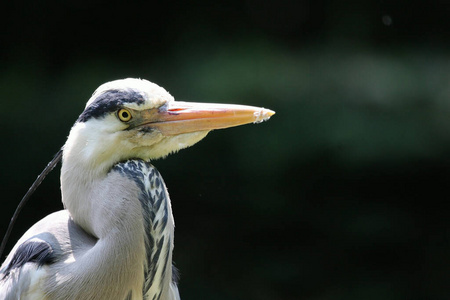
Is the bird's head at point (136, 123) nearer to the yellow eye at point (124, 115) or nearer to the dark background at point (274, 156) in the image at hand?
the yellow eye at point (124, 115)

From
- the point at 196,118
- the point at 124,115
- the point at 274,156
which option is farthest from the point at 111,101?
the point at 274,156

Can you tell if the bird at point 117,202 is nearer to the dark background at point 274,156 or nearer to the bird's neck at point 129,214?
the bird's neck at point 129,214

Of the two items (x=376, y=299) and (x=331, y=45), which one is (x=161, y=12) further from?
(x=376, y=299)

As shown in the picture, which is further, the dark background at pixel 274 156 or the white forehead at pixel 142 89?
the dark background at pixel 274 156

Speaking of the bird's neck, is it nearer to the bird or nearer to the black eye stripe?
the bird

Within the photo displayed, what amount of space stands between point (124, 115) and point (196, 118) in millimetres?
172

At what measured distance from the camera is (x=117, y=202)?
155 cm

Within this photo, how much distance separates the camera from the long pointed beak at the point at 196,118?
1.63 m

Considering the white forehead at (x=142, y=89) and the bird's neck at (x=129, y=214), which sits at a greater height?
the white forehead at (x=142, y=89)

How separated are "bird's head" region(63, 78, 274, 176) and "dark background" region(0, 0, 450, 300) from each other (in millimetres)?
1525

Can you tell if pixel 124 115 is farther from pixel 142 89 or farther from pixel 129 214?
pixel 129 214

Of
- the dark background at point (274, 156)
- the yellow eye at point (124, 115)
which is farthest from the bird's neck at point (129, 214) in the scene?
the dark background at point (274, 156)

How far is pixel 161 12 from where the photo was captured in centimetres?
337

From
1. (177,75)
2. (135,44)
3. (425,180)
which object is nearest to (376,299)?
(425,180)
